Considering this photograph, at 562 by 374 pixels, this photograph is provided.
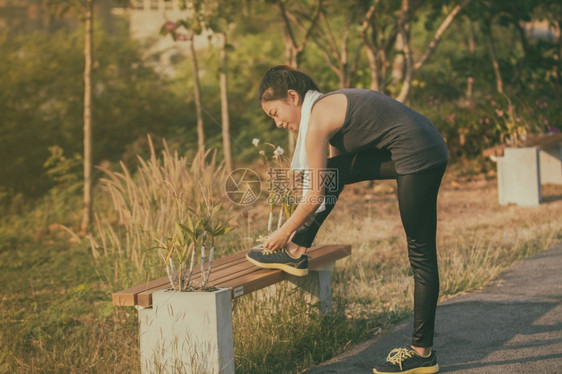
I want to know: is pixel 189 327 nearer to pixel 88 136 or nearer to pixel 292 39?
pixel 88 136

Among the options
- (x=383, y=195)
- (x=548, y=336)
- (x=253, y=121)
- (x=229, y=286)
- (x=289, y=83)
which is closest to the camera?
(x=229, y=286)

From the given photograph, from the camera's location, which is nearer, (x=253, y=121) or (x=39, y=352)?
(x=39, y=352)

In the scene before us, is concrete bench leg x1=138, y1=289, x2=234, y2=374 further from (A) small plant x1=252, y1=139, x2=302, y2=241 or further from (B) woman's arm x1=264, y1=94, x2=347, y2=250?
(A) small plant x1=252, y1=139, x2=302, y2=241

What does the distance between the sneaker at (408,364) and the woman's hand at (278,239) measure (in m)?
0.75

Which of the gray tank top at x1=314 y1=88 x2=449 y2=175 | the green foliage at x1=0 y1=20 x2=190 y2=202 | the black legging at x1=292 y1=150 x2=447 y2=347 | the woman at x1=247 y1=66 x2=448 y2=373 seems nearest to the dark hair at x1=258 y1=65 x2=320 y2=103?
the woman at x1=247 y1=66 x2=448 y2=373

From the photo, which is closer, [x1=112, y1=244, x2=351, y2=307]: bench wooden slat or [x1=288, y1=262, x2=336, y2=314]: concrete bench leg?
[x1=112, y1=244, x2=351, y2=307]: bench wooden slat

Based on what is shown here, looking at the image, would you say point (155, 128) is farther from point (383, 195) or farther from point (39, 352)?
point (39, 352)

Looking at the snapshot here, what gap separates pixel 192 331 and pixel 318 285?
1.16 metres

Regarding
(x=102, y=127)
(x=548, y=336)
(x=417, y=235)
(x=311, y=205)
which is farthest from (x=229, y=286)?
(x=102, y=127)

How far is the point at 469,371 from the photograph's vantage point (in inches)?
140

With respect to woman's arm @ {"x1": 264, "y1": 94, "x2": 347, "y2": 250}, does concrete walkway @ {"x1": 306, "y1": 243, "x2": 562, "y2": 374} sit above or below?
below

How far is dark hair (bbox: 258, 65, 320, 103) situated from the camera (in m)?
3.53

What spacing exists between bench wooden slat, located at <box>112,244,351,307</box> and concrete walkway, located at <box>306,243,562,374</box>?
0.52 m

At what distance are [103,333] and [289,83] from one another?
2068 millimetres
